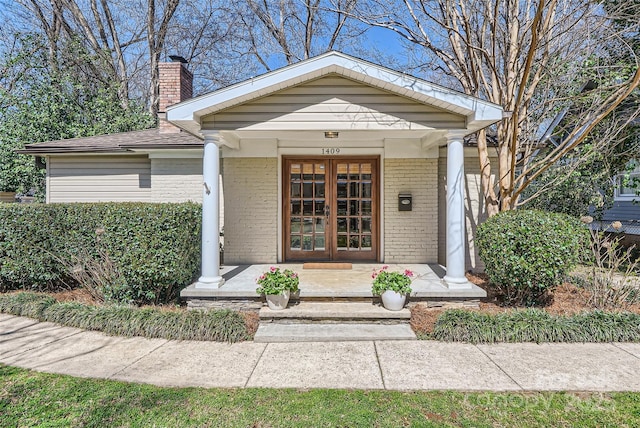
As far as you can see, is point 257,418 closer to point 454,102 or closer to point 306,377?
point 306,377

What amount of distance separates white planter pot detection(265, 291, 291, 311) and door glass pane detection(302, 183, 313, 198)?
3.24 meters

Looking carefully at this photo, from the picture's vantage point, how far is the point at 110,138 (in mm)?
9273

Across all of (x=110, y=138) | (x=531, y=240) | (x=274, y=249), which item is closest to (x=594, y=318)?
(x=531, y=240)

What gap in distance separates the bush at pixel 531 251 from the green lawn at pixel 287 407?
200cm

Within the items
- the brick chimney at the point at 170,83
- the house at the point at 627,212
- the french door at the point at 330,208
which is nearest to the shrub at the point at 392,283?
the french door at the point at 330,208

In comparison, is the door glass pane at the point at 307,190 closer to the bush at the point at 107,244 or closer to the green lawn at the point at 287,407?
the bush at the point at 107,244

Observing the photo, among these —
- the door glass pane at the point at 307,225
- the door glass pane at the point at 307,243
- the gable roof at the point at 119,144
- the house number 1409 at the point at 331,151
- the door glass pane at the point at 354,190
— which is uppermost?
the gable roof at the point at 119,144

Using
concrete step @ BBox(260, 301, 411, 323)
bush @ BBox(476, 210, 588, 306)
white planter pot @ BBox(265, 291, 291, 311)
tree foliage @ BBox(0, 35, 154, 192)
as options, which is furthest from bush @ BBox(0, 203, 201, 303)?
tree foliage @ BBox(0, 35, 154, 192)

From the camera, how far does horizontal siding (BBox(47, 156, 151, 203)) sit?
834cm

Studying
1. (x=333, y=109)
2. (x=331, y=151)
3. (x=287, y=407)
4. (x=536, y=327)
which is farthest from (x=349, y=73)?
(x=287, y=407)

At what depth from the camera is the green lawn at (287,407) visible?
287cm

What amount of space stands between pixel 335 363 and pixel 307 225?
4.31 meters

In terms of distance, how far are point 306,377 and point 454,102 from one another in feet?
14.1

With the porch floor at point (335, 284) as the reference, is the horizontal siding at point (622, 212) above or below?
above
